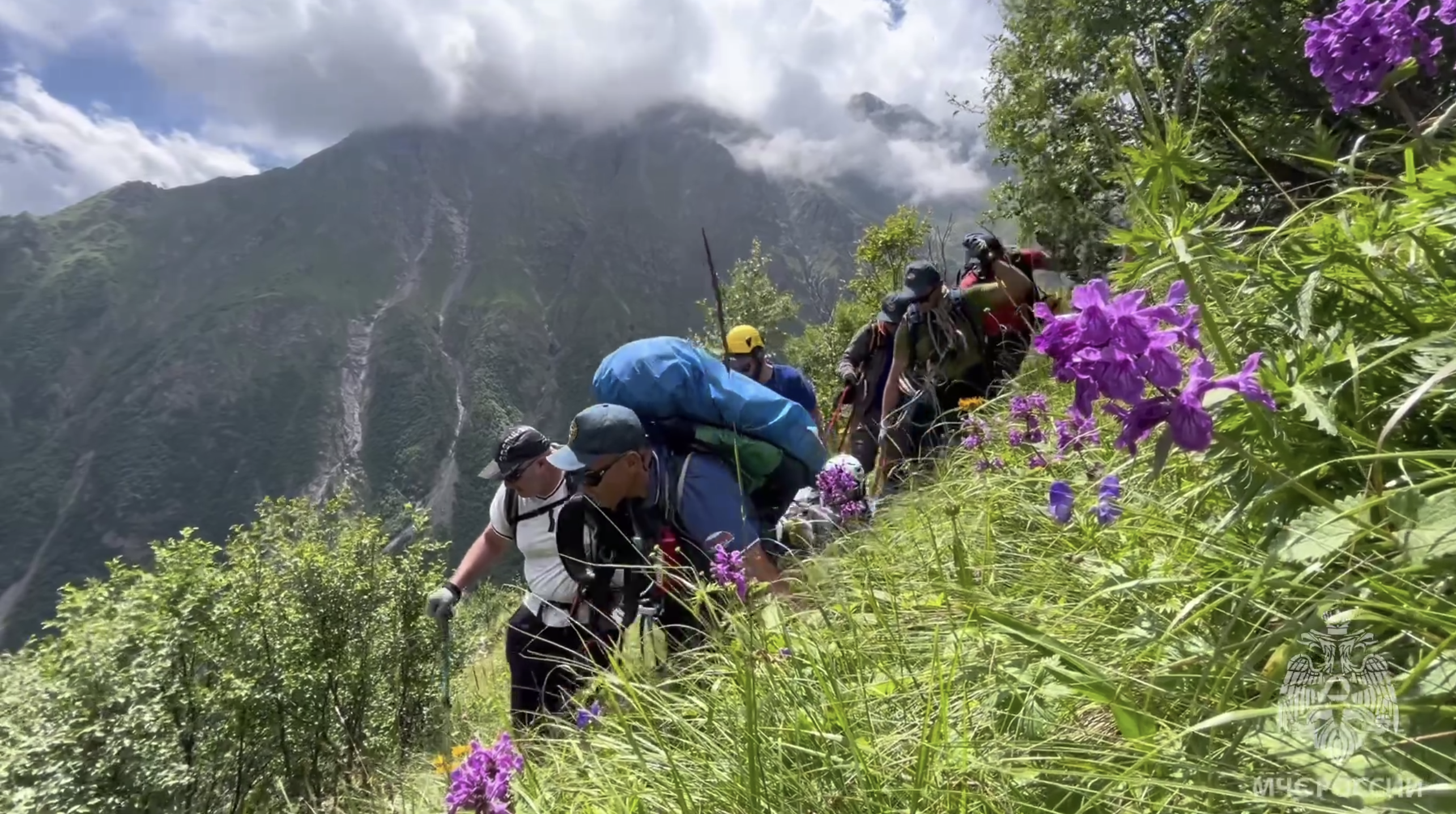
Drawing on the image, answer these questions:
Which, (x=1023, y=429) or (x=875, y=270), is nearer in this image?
(x=1023, y=429)

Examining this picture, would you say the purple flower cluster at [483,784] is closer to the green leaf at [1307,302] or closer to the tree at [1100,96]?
the green leaf at [1307,302]

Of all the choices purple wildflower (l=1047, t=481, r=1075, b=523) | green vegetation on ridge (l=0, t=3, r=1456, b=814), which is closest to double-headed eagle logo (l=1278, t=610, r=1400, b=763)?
green vegetation on ridge (l=0, t=3, r=1456, b=814)

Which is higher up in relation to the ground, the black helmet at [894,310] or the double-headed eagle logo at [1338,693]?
the black helmet at [894,310]

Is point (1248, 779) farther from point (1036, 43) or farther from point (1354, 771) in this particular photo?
point (1036, 43)

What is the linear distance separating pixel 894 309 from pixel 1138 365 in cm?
565

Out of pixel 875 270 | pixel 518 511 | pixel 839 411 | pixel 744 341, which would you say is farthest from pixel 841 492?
pixel 875 270

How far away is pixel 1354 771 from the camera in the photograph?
2.61ft

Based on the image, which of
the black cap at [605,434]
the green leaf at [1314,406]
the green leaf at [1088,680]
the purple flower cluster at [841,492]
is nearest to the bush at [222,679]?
the black cap at [605,434]

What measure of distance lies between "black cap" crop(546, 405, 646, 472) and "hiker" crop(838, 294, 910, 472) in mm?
3553

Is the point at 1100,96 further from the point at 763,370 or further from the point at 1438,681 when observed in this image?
the point at 1438,681

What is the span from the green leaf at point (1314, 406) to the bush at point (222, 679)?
6.27 meters

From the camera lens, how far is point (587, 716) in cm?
210

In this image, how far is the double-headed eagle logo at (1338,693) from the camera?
32.4 inches

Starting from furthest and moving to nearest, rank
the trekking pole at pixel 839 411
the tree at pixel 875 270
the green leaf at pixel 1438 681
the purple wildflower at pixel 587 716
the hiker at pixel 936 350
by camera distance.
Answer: the tree at pixel 875 270, the trekking pole at pixel 839 411, the hiker at pixel 936 350, the purple wildflower at pixel 587 716, the green leaf at pixel 1438 681
